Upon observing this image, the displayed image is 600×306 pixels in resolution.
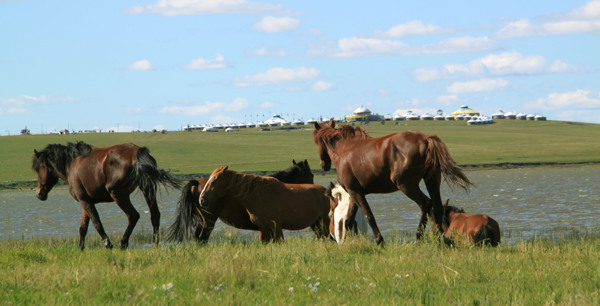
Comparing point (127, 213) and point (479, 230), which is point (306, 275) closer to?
point (479, 230)

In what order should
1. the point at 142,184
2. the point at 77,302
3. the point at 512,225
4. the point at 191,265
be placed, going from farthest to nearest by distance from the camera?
1. the point at 512,225
2. the point at 142,184
3. the point at 191,265
4. the point at 77,302

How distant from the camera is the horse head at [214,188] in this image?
11.9 meters

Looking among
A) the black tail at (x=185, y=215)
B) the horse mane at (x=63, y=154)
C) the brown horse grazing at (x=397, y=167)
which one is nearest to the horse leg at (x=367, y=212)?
the brown horse grazing at (x=397, y=167)

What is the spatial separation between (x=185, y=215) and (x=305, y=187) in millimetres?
2254

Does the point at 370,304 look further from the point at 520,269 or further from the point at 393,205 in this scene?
the point at 393,205

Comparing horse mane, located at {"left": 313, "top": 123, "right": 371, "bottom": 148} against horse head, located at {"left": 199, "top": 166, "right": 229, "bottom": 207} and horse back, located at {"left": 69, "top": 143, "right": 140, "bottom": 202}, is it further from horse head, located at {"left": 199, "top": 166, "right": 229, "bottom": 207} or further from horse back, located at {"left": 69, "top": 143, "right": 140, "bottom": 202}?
horse back, located at {"left": 69, "top": 143, "right": 140, "bottom": 202}

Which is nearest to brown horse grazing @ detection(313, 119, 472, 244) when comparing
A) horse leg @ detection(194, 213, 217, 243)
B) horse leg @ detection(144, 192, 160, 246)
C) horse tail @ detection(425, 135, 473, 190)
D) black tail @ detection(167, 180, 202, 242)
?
horse tail @ detection(425, 135, 473, 190)

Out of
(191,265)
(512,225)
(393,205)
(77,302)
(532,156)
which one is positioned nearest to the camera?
(77,302)

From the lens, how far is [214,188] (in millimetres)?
12000

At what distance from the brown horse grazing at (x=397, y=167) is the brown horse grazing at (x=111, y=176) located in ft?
11.9

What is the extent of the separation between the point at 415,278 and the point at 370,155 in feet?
12.7

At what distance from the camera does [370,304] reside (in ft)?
21.6

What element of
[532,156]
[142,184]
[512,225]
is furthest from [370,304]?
[532,156]

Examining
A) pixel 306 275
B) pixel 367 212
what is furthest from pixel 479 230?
pixel 306 275
